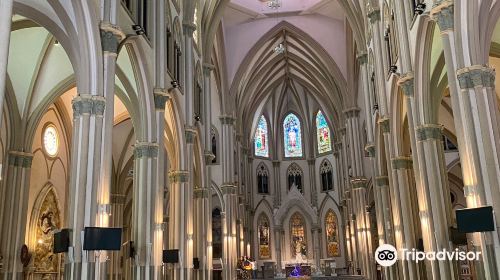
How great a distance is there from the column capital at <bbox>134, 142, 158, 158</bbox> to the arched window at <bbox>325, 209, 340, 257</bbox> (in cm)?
3034

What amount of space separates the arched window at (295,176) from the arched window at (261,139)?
9.05 ft

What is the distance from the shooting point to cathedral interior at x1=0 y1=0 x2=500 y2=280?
36.2ft

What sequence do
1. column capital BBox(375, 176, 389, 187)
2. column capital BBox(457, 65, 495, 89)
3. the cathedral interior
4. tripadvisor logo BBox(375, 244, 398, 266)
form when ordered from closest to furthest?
column capital BBox(457, 65, 495, 89), the cathedral interior, tripadvisor logo BBox(375, 244, 398, 266), column capital BBox(375, 176, 389, 187)

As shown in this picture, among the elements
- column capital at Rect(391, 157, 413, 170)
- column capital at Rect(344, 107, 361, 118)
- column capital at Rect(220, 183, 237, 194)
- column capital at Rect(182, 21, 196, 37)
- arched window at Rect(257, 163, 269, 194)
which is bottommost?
column capital at Rect(391, 157, 413, 170)

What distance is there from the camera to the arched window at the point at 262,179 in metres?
45.8

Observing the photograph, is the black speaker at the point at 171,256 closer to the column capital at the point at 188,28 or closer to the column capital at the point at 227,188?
the column capital at the point at 188,28

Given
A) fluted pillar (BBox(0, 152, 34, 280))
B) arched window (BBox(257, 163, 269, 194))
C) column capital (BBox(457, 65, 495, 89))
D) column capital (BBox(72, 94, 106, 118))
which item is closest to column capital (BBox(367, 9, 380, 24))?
column capital (BBox(457, 65, 495, 89))

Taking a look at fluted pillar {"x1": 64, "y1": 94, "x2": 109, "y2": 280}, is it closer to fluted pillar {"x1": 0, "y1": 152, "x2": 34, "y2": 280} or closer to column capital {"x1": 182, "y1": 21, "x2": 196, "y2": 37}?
fluted pillar {"x1": 0, "y1": 152, "x2": 34, "y2": 280}

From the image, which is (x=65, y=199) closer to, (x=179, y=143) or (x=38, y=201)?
(x=38, y=201)

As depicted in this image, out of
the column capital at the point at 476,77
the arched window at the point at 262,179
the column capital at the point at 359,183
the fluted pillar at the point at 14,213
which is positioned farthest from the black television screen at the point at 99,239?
the arched window at the point at 262,179

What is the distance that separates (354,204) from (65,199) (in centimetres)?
1903

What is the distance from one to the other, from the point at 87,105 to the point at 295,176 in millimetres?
36756

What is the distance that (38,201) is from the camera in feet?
69.0

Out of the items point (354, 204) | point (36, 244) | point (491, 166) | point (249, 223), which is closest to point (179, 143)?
point (36, 244)
